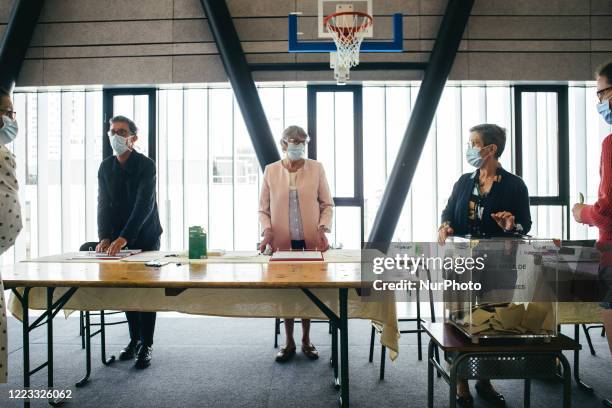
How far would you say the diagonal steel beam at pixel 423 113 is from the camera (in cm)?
431

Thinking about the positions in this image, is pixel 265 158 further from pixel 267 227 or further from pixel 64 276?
pixel 64 276

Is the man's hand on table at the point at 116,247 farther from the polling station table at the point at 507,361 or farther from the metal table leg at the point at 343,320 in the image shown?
the polling station table at the point at 507,361

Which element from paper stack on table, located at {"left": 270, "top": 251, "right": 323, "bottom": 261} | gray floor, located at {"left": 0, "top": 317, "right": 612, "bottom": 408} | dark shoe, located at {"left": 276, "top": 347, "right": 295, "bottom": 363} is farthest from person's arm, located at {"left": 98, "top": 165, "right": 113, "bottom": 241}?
dark shoe, located at {"left": 276, "top": 347, "right": 295, "bottom": 363}

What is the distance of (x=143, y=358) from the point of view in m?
2.71

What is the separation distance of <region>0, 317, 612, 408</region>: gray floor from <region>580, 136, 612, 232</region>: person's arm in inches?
43.8

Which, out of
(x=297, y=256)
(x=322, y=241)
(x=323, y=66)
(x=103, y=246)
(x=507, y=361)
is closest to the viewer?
(x=507, y=361)

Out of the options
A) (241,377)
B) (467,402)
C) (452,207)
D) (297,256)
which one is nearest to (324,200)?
(297,256)

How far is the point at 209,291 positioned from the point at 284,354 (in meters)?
0.92

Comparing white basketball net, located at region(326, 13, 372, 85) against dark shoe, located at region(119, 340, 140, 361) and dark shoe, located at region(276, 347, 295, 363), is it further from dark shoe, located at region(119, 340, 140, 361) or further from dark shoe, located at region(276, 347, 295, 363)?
dark shoe, located at region(119, 340, 140, 361)

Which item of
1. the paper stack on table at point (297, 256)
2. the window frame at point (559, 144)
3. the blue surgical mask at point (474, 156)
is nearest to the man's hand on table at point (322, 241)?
the paper stack on table at point (297, 256)

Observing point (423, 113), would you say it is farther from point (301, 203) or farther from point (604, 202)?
point (604, 202)

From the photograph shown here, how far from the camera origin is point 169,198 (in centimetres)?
509

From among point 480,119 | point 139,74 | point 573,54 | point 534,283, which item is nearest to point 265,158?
point 139,74

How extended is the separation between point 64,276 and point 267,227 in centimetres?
124
